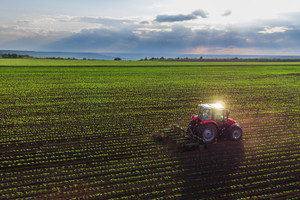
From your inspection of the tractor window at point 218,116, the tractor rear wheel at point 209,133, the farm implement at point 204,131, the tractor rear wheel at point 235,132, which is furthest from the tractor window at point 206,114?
the tractor rear wheel at point 235,132

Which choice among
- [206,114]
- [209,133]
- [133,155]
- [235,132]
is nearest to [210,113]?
[206,114]

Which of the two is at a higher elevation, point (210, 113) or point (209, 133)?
point (210, 113)

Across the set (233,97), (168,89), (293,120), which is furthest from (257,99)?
(168,89)

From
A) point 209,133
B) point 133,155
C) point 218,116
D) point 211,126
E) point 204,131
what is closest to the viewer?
point 133,155

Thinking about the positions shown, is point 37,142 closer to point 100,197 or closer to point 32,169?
point 32,169

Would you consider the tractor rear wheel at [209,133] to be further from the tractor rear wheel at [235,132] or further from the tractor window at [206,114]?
the tractor rear wheel at [235,132]

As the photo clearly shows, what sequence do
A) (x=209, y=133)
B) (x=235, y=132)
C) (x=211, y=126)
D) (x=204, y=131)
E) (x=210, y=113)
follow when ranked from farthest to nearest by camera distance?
(x=235, y=132), (x=210, y=113), (x=209, y=133), (x=211, y=126), (x=204, y=131)

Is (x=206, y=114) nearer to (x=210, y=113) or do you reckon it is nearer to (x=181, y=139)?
(x=210, y=113)
